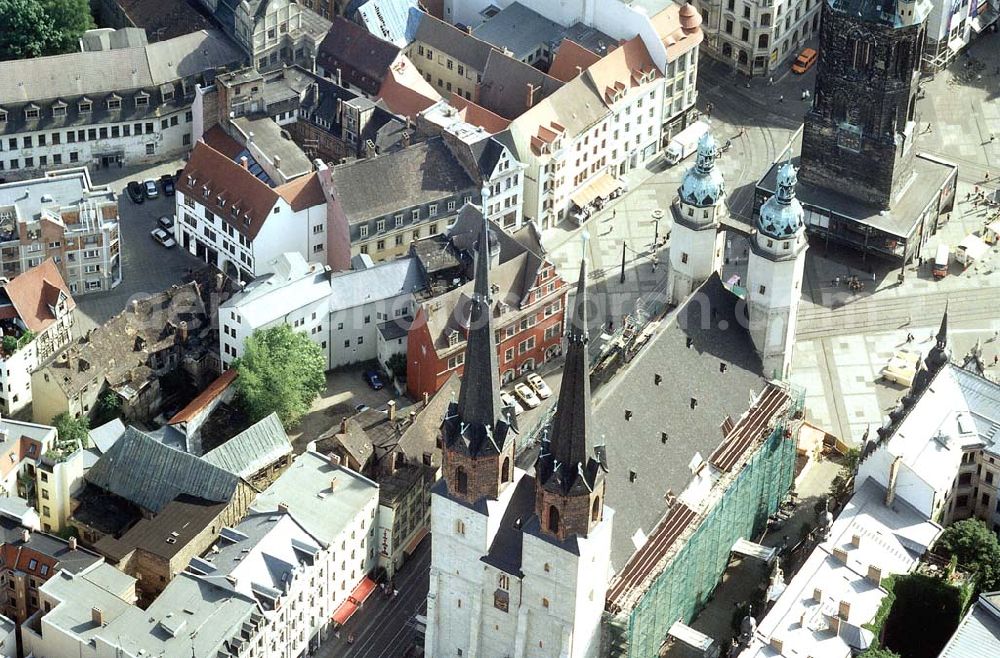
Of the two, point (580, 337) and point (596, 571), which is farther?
point (596, 571)

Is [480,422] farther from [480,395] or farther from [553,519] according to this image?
[553,519]

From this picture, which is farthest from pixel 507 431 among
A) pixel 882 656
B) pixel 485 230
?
pixel 882 656

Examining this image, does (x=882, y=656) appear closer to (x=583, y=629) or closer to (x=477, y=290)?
(x=583, y=629)

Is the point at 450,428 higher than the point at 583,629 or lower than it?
higher

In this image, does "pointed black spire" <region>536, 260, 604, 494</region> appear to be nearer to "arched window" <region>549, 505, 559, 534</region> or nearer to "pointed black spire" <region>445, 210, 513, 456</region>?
"arched window" <region>549, 505, 559, 534</region>

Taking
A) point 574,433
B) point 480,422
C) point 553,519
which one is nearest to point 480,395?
point 480,422
